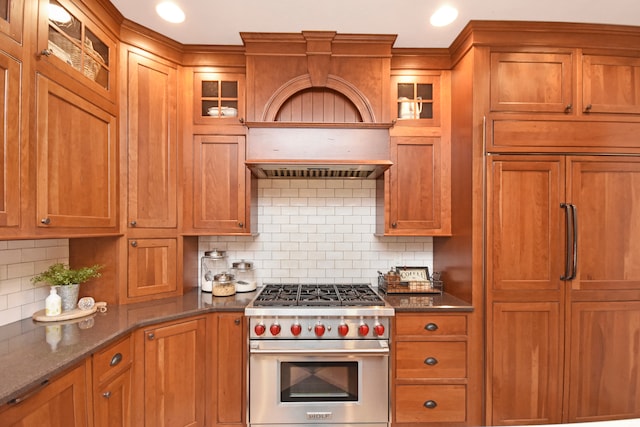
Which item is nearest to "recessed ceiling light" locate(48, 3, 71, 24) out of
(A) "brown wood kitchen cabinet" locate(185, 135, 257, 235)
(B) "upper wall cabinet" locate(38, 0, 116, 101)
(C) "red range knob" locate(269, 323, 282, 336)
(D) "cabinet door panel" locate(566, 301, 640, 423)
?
(B) "upper wall cabinet" locate(38, 0, 116, 101)

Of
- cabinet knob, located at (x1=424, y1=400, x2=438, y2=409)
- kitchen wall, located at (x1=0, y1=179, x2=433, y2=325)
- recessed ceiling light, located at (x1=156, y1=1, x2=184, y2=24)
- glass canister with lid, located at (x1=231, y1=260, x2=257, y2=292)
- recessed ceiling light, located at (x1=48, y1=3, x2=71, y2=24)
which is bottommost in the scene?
cabinet knob, located at (x1=424, y1=400, x2=438, y2=409)

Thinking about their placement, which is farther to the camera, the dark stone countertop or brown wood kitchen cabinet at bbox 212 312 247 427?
brown wood kitchen cabinet at bbox 212 312 247 427

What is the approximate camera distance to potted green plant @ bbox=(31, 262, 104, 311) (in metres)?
1.83

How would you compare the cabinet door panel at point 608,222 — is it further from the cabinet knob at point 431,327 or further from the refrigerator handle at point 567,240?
the cabinet knob at point 431,327

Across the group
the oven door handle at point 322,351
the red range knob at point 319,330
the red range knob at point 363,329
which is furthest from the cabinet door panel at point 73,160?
the red range knob at point 363,329

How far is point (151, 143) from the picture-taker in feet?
7.18

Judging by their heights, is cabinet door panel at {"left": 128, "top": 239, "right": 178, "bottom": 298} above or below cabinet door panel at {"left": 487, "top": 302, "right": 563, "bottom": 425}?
above

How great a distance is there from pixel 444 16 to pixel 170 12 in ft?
5.68

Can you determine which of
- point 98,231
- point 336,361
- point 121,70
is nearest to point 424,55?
point 121,70

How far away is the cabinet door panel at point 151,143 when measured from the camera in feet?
6.93

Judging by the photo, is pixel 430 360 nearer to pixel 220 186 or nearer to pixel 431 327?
pixel 431 327

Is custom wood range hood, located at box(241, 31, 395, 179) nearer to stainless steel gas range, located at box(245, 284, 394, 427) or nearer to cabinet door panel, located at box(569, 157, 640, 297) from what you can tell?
stainless steel gas range, located at box(245, 284, 394, 427)

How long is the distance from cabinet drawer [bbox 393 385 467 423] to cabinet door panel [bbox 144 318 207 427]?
128 cm

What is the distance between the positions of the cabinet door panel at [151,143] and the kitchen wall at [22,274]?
0.51 meters
